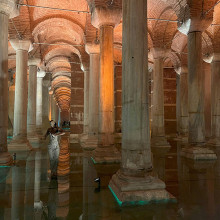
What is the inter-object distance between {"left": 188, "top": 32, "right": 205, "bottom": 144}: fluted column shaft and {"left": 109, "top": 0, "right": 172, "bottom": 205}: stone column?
16.0 feet

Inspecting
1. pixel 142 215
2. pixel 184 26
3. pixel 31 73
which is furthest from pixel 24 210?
pixel 31 73

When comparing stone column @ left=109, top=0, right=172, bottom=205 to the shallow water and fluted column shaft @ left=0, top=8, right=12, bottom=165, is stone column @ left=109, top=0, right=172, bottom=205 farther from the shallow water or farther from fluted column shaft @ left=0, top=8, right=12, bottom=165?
fluted column shaft @ left=0, top=8, right=12, bottom=165

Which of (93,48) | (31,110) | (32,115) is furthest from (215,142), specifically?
(31,110)

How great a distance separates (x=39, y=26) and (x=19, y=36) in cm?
211

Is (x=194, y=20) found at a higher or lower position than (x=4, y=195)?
higher

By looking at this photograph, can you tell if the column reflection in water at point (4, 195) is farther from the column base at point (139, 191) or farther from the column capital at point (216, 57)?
the column capital at point (216, 57)

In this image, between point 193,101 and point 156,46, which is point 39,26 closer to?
point 156,46

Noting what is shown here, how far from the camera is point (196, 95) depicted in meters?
8.56

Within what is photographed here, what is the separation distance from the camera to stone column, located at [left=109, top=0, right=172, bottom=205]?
14.0 feet

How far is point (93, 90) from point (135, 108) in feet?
21.3

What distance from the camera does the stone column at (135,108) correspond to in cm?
427

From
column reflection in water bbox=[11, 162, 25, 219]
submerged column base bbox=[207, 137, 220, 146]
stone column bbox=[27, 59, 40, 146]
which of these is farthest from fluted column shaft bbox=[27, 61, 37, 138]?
submerged column base bbox=[207, 137, 220, 146]

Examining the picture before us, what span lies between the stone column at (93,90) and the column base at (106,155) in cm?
326

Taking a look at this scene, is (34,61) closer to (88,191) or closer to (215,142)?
(215,142)
